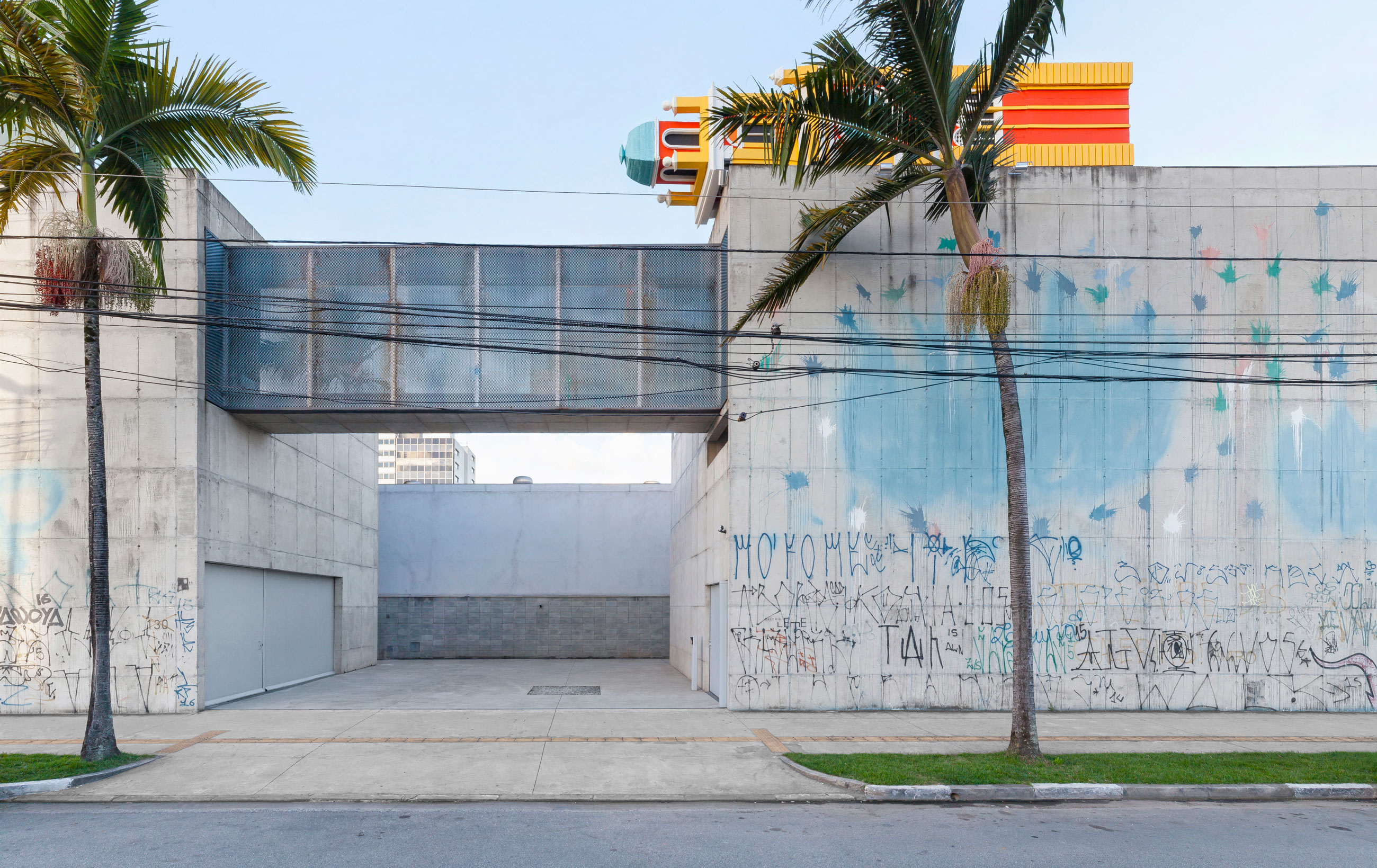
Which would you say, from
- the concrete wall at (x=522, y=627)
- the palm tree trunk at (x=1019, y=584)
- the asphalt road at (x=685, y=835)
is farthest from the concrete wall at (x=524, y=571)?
the asphalt road at (x=685, y=835)

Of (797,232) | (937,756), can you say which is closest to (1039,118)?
(797,232)

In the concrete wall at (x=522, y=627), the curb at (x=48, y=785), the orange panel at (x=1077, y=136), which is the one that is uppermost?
the orange panel at (x=1077, y=136)

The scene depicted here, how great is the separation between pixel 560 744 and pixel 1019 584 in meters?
5.74

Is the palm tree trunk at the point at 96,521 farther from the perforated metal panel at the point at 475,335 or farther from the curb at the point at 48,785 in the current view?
the perforated metal panel at the point at 475,335

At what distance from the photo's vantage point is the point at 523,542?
27188 mm

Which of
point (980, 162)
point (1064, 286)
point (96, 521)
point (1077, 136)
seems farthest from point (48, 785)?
point (1077, 136)

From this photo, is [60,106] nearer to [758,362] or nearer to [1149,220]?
[758,362]

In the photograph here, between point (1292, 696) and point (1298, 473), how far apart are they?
3.38 m

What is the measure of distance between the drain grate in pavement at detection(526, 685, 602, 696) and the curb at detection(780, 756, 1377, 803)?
8.29 metres

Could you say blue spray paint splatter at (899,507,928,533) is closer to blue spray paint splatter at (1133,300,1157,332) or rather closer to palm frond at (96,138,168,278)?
blue spray paint splatter at (1133,300,1157,332)

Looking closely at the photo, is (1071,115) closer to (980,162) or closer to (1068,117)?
(1068,117)

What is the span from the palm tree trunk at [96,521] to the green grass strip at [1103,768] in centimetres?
758

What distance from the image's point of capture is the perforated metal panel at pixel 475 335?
15312mm

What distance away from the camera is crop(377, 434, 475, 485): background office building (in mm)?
162250
